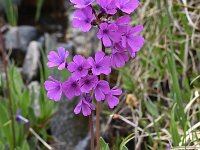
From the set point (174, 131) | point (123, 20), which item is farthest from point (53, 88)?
point (174, 131)

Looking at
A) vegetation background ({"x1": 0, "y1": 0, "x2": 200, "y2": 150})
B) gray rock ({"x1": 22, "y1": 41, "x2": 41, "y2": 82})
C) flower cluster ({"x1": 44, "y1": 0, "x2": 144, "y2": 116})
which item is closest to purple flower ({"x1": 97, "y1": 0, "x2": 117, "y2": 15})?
flower cluster ({"x1": 44, "y1": 0, "x2": 144, "y2": 116})

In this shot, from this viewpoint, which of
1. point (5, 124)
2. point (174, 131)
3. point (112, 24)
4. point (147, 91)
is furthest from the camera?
point (147, 91)

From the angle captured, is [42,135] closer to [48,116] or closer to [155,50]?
[48,116]

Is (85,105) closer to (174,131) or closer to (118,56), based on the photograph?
(118,56)

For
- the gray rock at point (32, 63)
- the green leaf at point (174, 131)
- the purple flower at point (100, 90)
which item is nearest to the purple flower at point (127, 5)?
the purple flower at point (100, 90)

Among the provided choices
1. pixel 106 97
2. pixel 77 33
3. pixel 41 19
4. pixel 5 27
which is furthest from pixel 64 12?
pixel 106 97
